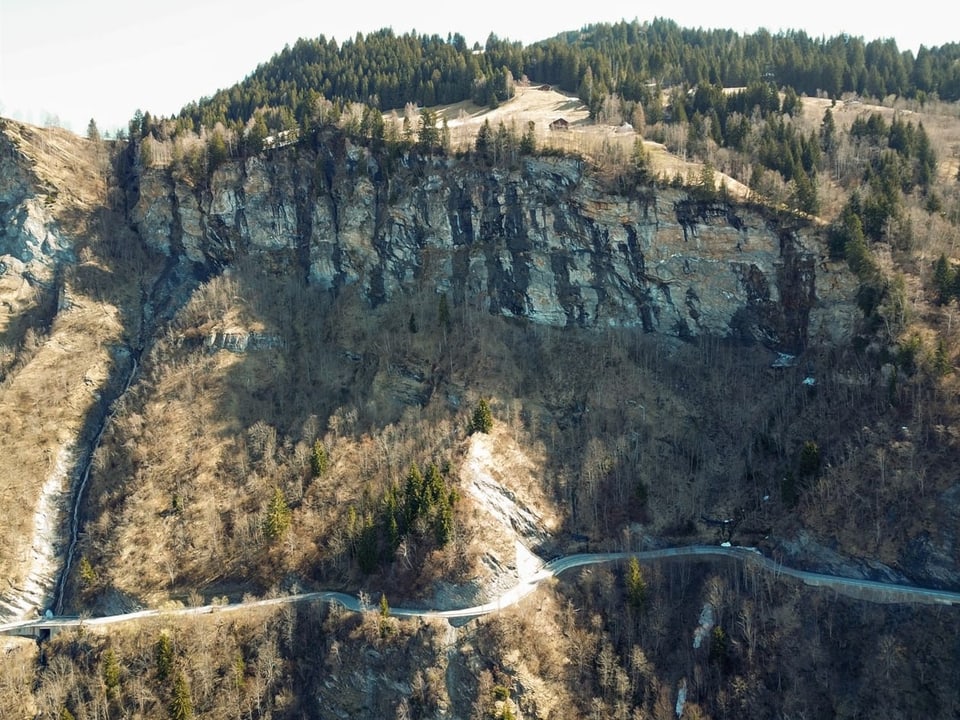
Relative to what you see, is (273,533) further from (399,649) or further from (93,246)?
(93,246)

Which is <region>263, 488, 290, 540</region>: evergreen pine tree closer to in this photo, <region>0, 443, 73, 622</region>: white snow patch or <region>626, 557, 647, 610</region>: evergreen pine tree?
<region>0, 443, 73, 622</region>: white snow patch

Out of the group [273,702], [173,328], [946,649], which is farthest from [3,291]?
[946,649]

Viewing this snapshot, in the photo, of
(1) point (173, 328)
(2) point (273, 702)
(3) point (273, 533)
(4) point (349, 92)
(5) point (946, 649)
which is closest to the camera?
(5) point (946, 649)

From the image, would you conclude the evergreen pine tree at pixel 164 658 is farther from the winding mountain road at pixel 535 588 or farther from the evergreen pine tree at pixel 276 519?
the evergreen pine tree at pixel 276 519

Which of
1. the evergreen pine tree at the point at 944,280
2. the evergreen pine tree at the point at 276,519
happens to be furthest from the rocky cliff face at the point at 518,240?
the evergreen pine tree at the point at 276,519

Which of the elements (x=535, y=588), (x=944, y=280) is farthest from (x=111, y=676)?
(x=944, y=280)

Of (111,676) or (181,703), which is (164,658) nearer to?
(181,703)
